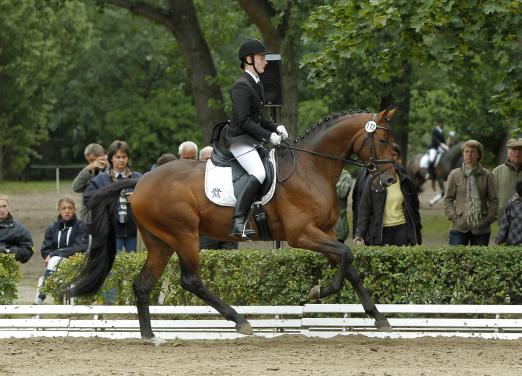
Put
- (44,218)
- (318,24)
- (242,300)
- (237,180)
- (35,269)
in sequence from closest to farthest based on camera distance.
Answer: (237,180) < (242,300) < (318,24) < (35,269) < (44,218)

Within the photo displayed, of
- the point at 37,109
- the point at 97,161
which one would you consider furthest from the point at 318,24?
the point at 37,109

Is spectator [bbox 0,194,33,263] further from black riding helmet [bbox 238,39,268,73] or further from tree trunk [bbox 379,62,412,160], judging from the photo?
tree trunk [bbox 379,62,412,160]

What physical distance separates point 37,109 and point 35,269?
2956 cm

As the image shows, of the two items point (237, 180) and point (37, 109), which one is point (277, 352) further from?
point (37, 109)

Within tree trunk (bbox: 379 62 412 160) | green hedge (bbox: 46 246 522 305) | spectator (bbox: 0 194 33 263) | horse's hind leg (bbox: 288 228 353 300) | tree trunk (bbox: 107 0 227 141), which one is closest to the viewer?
horse's hind leg (bbox: 288 228 353 300)

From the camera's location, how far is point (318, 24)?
1281 cm

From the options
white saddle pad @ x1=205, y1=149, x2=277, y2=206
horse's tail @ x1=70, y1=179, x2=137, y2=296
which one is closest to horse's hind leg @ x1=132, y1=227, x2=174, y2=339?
horse's tail @ x1=70, y1=179, x2=137, y2=296

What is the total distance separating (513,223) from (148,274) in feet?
13.9

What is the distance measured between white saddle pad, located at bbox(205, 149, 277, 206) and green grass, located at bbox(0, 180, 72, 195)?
27.1 meters

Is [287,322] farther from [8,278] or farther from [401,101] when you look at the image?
[401,101]

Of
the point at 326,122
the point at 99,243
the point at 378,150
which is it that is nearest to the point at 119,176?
the point at 99,243

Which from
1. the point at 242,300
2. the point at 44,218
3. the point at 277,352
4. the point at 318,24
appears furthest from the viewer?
the point at 44,218

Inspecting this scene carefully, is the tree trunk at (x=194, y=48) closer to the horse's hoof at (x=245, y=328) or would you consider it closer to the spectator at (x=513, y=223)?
the spectator at (x=513, y=223)

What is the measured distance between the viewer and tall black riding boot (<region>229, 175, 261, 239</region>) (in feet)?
34.4
